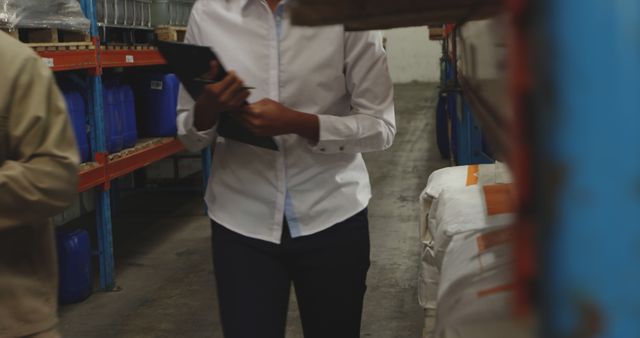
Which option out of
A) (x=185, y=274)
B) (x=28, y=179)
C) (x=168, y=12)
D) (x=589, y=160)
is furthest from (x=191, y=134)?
(x=168, y=12)

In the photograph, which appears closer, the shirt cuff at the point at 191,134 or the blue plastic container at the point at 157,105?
the shirt cuff at the point at 191,134

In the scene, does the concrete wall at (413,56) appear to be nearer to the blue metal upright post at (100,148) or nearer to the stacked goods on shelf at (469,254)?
the blue metal upright post at (100,148)

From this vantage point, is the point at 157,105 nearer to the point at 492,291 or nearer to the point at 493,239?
the point at 493,239

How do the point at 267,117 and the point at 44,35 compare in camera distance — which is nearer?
the point at 267,117

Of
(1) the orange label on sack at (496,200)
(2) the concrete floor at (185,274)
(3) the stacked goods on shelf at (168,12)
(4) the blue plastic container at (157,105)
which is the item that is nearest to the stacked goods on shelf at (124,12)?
(3) the stacked goods on shelf at (168,12)

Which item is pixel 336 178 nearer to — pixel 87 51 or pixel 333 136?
pixel 333 136

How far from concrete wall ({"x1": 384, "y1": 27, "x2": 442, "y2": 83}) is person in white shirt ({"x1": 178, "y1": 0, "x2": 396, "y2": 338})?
1591cm

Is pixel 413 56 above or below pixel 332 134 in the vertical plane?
below

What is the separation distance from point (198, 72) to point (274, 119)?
195 millimetres

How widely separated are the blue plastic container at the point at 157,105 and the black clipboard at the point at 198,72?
3.78 meters

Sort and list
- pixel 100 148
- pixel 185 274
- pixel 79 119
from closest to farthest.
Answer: pixel 79 119 → pixel 100 148 → pixel 185 274

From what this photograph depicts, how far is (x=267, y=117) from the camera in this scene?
5.56 ft

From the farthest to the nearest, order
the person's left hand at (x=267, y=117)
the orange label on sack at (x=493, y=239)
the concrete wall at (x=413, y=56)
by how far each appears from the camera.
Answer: the concrete wall at (x=413, y=56) → the person's left hand at (x=267, y=117) → the orange label on sack at (x=493, y=239)

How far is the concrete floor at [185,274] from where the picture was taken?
4.02m
